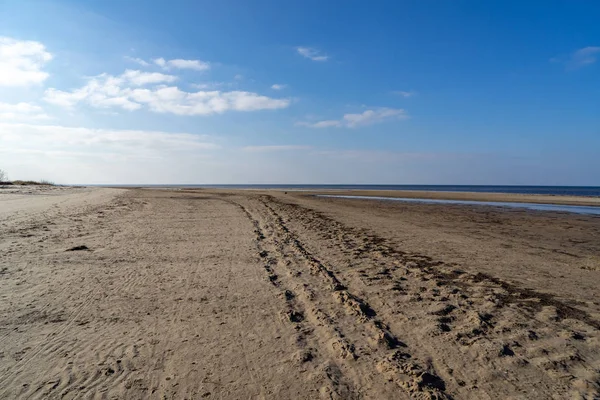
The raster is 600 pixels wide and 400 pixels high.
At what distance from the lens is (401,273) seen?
283 inches

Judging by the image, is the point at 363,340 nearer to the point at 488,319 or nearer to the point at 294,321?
the point at 294,321

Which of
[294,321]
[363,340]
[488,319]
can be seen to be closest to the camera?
[363,340]

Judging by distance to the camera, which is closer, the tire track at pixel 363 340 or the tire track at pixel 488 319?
the tire track at pixel 363 340

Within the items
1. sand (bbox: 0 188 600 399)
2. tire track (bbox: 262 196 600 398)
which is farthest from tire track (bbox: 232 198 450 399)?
tire track (bbox: 262 196 600 398)

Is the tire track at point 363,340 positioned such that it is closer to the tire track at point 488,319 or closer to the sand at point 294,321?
the sand at point 294,321

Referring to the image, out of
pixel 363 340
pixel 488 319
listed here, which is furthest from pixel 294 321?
pixel 488 319

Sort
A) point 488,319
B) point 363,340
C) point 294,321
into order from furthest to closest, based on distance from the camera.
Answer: point 488,319 → point 294,321 → point 363,340

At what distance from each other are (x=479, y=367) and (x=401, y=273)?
3633mm

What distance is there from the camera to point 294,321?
468cm

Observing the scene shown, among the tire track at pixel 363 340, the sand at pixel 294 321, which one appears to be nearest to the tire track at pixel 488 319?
the sand at pixel 294 321

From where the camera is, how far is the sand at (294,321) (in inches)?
129

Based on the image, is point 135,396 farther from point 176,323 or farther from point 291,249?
point 291,249

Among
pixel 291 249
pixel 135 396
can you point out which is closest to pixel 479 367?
pixel 135 396

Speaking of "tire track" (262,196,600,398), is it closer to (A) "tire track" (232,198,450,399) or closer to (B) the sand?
(B) the sand
